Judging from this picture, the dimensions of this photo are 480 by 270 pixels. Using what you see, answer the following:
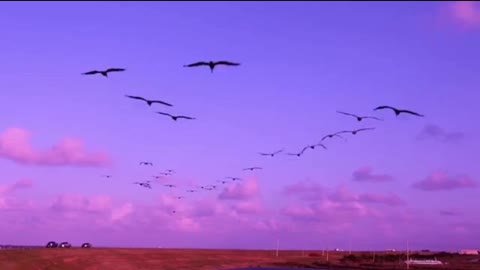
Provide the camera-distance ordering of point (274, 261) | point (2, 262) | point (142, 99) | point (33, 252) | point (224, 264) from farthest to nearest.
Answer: point (274, 261), point (224, 264), point (33, 252), point (2, 262), point (142, 99)

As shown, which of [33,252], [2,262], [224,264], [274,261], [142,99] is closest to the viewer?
[142,99]

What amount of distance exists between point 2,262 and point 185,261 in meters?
44.3

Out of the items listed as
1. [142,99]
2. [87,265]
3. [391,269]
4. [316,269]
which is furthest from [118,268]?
[142,99]

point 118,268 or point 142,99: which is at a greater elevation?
point 142,99

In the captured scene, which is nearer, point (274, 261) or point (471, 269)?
point (471, 269)

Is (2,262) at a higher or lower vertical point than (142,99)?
lower

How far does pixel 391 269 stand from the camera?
170 m

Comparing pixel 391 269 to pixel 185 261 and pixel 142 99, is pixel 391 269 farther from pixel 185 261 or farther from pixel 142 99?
pixel 142 99

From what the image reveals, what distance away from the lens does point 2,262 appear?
463ft

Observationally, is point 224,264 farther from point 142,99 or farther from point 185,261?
point 142,99

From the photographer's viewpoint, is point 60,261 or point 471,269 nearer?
point 60,261

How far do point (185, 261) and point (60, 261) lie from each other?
32.5 metres

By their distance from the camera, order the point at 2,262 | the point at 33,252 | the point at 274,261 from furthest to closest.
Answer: the point at 274,261 → the point at 33,252 → the point at 2,262

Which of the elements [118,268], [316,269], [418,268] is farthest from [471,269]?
[118,268]
